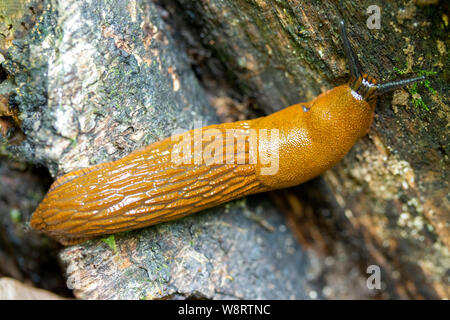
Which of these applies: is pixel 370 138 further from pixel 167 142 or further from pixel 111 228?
pixel 111 228

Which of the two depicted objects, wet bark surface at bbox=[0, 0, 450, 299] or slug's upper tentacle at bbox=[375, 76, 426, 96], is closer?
slug's upper tentacle at bbox=[375, 76, 426, 96]

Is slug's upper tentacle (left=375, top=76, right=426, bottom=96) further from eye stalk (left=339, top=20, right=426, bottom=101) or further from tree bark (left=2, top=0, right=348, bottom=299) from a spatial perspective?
tree bark (left=2, top=0, right=348, bottom=299)

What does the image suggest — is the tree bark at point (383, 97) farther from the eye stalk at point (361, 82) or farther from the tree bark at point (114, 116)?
the tree bark at point (114, 116)

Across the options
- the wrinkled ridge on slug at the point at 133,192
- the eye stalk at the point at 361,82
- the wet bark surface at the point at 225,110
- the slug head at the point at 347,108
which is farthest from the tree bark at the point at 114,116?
the eye stalk at the point at 361,82

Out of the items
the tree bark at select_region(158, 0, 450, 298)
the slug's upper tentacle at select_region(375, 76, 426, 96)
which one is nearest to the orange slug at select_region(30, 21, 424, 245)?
the slug's upper tentacle at select_region(375, 76, 426, 96)

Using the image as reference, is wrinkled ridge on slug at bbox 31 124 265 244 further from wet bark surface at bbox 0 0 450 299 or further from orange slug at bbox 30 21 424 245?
wet bark surface at bbox 0 0 450 299

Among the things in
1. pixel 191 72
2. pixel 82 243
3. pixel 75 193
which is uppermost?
pixel 191 72

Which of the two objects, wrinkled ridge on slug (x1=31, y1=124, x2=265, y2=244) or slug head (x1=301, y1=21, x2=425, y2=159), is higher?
slug head (x1=301, y1=21, x2=425, y2=159)

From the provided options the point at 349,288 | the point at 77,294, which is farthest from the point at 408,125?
the point at 77,294
